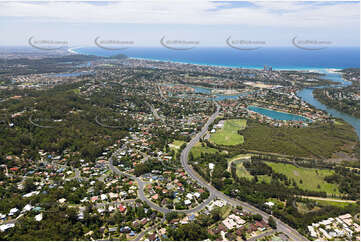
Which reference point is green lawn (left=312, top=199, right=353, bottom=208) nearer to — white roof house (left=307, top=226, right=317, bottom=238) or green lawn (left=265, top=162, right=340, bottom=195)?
green lawn (left=265, top=162, right=340, bottom=195)

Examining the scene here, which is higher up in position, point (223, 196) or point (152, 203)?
point (223, 196)

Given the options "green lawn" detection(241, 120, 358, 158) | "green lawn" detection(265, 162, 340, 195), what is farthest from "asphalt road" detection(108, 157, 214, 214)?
"green lawn" detection(241, 120, 358, 158)

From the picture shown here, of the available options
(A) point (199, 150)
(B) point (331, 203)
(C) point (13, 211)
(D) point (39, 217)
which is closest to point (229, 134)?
(A) point (199, 150)

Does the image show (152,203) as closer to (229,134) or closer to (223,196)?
(223,196)

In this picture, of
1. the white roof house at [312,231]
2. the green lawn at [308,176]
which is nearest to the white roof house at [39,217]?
the white roof house at [312,231]

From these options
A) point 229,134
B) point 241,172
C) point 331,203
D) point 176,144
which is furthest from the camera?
point 229,134

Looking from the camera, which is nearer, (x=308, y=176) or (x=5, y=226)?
(x=5, y=226)

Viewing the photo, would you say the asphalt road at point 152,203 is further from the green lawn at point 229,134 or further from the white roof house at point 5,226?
the green lawn at point 229,134
